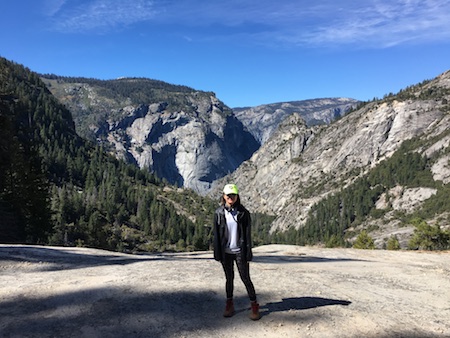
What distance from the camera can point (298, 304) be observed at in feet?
34.3

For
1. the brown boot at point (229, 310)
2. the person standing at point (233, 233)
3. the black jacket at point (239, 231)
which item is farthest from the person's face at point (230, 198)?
the brown boot at point (229, 310)

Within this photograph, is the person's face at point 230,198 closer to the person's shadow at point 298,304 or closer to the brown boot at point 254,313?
the brown boot at point 254,313

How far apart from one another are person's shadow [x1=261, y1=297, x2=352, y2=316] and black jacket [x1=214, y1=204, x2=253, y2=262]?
2.18 metres

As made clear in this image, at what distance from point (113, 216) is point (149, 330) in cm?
14600

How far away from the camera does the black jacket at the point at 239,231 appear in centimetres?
877

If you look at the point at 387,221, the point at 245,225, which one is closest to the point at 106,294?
the point at 245,225

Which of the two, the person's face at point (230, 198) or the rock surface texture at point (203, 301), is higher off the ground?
the person's face at point (230, 198)

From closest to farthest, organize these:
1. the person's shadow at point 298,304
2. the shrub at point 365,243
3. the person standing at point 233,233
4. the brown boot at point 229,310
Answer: the person standing at point 233,233
the brown boot at point 229,310
the person's shadow at point 298,304
the shrub at point 365,243

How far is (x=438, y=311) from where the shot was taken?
10.7m

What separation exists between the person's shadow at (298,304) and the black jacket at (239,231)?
2.18 metres

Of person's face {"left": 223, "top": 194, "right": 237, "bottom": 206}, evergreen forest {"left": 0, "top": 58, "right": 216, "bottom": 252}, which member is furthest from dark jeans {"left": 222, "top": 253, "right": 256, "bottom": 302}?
evergreen forest {"left": 0, "top": 58, "right": 216, "bottom": 252}

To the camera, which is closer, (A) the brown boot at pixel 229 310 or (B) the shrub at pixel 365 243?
(A) the brown boot at pixel 229 310

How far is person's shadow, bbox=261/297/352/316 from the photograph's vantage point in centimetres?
998

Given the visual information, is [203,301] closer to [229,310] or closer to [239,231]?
[229,310]
